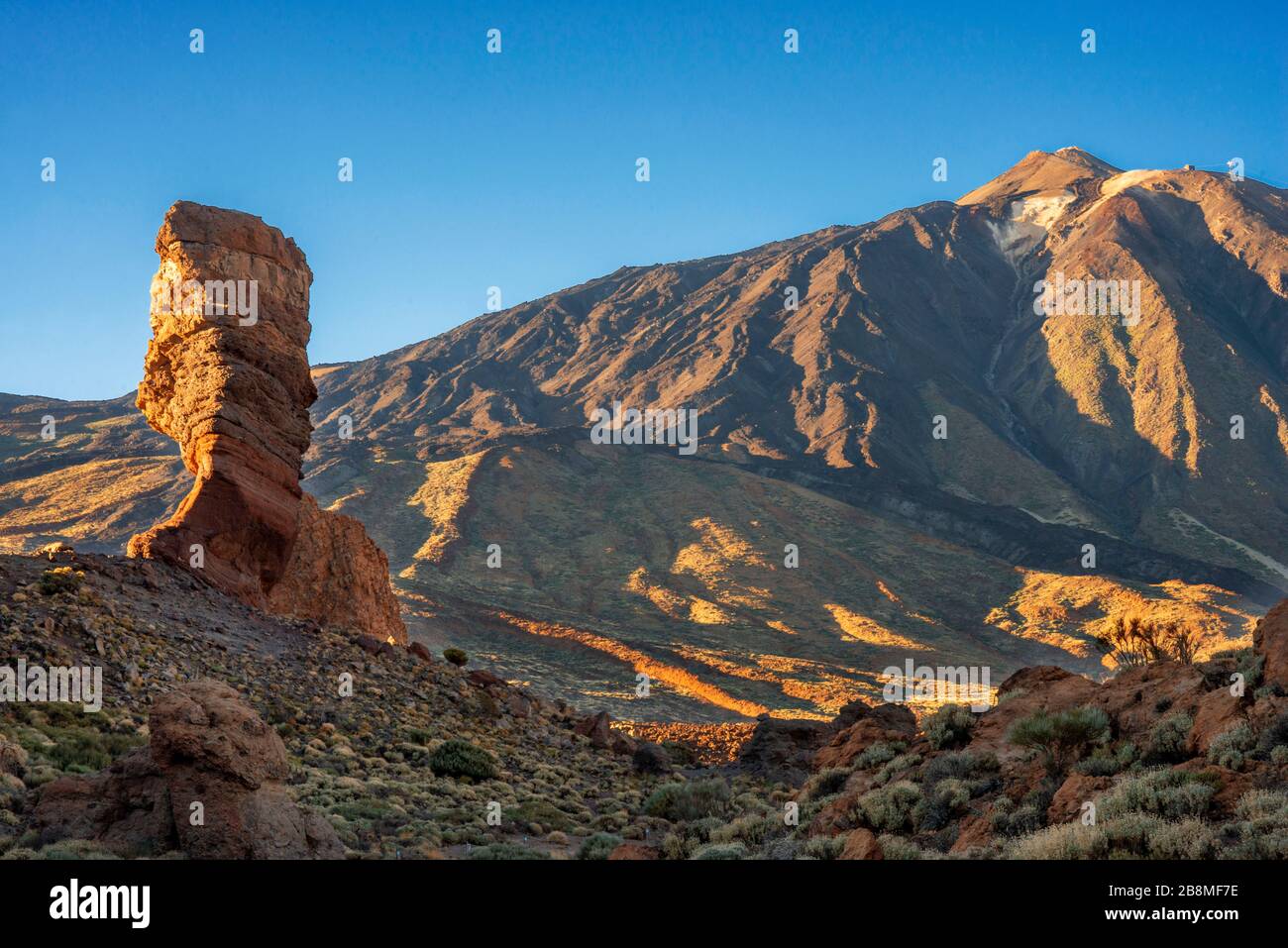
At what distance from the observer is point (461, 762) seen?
20141 mm

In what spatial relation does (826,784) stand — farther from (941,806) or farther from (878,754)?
(941,806)

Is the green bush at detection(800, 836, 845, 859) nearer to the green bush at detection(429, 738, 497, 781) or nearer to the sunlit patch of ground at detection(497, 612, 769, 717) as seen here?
the green bush at detection(429, 738, 497, 781)

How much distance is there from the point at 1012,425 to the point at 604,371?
61.9 m

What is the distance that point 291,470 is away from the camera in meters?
27.2

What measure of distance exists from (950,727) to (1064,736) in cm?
385

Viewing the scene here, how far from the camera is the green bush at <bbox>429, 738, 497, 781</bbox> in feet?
A: 65.1

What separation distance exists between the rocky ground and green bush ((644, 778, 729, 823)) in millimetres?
55

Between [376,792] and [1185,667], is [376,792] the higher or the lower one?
the lower one

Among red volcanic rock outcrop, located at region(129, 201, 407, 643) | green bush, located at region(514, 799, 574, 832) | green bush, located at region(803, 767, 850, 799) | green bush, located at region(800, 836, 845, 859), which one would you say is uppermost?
red volcanic rock outcrop, located at region(129, 201, 407, 643)

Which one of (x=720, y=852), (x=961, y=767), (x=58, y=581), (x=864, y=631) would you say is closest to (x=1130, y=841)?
(x=720, y=852)

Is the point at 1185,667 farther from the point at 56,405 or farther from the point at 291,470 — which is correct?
the point at 56,405

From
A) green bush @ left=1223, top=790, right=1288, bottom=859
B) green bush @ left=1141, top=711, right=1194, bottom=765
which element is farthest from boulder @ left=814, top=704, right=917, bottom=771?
green bush @ left=1223, top=790, right=1288, bottom=859

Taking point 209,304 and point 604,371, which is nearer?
point 209,304
